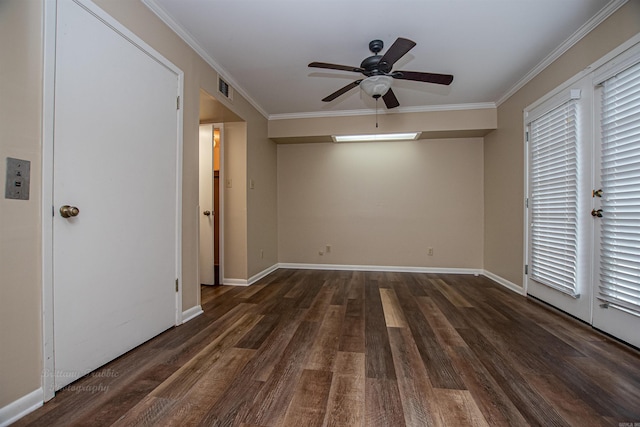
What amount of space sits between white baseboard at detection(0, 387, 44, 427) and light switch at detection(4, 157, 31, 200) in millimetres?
929

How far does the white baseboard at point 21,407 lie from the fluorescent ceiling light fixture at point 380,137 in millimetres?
4015

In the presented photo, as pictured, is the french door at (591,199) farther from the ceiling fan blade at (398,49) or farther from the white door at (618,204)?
the ceiling fan blade at (398,49)

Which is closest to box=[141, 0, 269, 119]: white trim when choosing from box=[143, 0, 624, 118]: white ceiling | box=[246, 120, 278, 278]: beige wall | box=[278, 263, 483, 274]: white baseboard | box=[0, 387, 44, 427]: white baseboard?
box=[143, 0, 624, 118]: white ceiling

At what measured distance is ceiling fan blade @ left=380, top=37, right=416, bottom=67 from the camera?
1.83 metres

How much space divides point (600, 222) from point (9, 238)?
377 cm

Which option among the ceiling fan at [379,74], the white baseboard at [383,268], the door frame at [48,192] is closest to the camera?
the door frame at [48,192]

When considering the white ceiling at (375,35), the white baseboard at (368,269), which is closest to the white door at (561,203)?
the white ceiling at (375,35)

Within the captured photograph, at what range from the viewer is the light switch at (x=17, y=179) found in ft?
3.88

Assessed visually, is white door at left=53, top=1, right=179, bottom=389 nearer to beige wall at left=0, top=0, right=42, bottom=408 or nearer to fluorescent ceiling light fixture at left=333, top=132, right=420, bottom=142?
beige wall at left=0, top=0, right=42, bottom=408

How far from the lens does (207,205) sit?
11.5 ft

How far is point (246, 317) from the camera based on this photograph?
7.97 ft

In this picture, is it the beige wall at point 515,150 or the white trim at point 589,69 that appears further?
the beige wall at point 515,150

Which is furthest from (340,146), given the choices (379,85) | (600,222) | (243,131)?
(600,222)

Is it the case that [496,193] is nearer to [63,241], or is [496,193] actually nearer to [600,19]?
[600,19]
